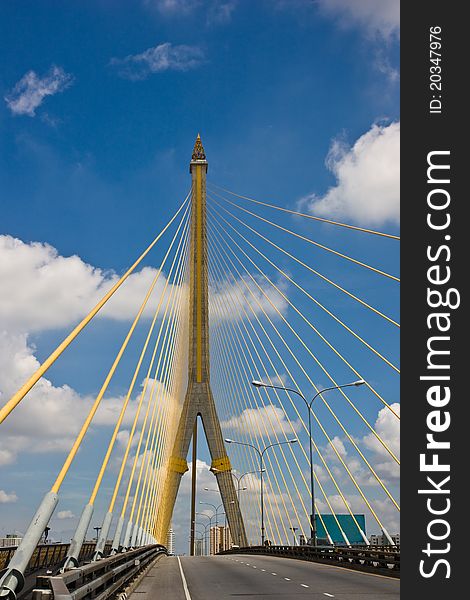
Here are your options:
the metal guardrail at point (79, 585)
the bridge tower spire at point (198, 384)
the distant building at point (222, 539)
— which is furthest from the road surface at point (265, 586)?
the distant building at point (222, 539)

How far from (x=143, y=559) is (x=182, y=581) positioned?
6.27 metres

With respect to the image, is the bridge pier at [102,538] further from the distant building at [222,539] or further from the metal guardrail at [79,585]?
the distant building at [222,539]

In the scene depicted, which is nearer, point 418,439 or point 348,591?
point 418,439

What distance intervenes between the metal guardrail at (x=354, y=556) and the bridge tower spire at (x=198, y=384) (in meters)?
7.98

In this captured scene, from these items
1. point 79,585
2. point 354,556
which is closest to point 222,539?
point 354,556

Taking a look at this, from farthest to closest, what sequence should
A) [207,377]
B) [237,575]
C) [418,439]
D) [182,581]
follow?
[207,377]
[237,575]
[182,581]
[418,439]

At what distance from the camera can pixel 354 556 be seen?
A: 3055 cm

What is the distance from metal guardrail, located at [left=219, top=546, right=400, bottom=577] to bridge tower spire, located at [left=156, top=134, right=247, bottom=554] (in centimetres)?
798

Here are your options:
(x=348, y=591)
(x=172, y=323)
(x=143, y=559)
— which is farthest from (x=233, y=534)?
(x=348, y=591)

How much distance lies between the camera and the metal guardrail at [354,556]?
2606 cm

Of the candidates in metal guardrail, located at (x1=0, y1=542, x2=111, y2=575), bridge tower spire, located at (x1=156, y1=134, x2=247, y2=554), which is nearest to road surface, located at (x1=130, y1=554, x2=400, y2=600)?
metal guardrail, located at (x1=0, y1=542, x2=111, y2=575)

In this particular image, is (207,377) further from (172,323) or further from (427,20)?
(427,20)

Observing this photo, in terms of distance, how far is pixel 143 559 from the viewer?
95.8 ft

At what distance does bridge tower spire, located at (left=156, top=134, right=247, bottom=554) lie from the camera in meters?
50.6
